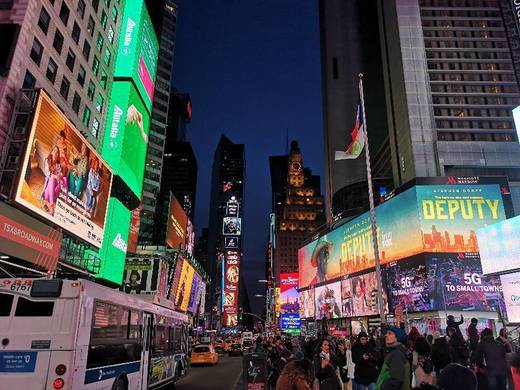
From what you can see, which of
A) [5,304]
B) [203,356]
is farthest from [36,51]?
[203,356]

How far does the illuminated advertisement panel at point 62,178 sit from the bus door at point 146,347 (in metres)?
11.4

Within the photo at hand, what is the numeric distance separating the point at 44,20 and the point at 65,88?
5.31m

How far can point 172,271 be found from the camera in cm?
5497

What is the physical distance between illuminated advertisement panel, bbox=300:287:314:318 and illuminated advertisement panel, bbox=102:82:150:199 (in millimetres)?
47350

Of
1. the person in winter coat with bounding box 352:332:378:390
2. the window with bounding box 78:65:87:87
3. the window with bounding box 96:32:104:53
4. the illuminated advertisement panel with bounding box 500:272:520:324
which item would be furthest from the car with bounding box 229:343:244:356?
the person in winter coat with bounding box 352:332:378:390

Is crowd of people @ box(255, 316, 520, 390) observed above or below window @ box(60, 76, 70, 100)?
below

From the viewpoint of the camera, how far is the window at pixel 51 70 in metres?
28.9

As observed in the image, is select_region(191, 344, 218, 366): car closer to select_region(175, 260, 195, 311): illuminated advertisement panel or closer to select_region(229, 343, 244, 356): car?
select_region(229, 343, 244, 356): car

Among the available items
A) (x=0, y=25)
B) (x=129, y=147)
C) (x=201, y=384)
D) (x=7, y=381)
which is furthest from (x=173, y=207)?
(x=7, y=381)

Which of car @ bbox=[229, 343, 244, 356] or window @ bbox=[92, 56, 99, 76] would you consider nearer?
window @ bbox=[92, 56, 99, 76]

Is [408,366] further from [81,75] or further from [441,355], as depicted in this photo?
[81,75]

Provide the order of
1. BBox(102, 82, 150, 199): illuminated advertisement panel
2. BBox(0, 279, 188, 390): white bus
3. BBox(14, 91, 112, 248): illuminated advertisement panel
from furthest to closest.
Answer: BBox(102, 82, 150, 199): illuminated advertisement panel → BBox(14, 91, 112, 248): illuminated advertisement panel → BBox(0, 279, 188, 390): white bus

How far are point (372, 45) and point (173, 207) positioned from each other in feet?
418

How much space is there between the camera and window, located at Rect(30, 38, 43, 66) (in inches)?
1051
